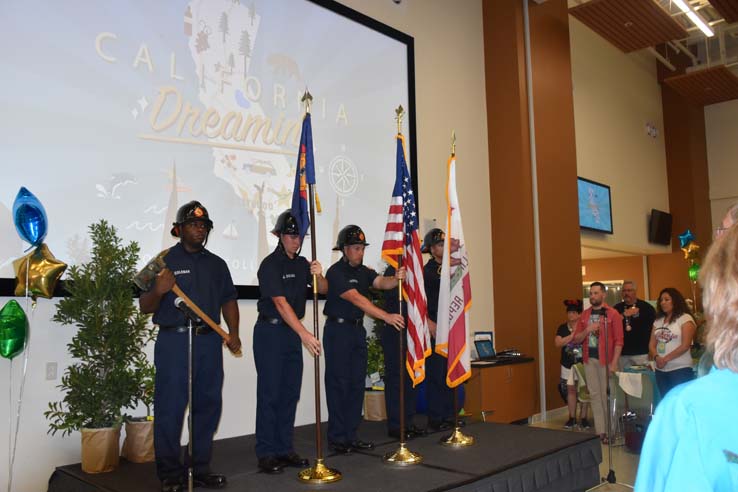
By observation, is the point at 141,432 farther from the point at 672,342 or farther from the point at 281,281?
the point at 672,342

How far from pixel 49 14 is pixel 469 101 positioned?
5641mm

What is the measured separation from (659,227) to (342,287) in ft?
35.4

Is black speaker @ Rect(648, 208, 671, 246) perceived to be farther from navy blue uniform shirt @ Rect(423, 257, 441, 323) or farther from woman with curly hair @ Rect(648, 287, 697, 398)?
navy blue uniform shirt @ Rect(423, 257, 441, 323)

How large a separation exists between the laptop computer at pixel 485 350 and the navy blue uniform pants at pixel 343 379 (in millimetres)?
3361

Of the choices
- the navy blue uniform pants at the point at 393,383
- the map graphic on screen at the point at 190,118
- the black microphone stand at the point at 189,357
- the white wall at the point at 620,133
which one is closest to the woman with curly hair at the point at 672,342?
the navy blue uniform pants at the point at 393,383

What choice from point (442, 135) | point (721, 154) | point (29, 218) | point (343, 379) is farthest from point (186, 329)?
point (721, 154)

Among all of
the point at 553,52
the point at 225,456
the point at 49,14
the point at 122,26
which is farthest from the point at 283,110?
the point at 553,52

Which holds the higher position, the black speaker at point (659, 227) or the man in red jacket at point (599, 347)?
the black speaker at point (659, 227)

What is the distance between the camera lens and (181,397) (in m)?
3.65

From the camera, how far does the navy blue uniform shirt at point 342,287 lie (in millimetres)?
4691

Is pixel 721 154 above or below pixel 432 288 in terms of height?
above

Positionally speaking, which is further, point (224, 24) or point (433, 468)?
point (224, 24)

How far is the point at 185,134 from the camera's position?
534cm

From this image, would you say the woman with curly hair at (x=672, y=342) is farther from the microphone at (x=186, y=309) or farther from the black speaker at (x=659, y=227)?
the black speaker at (x=659, y=227)
